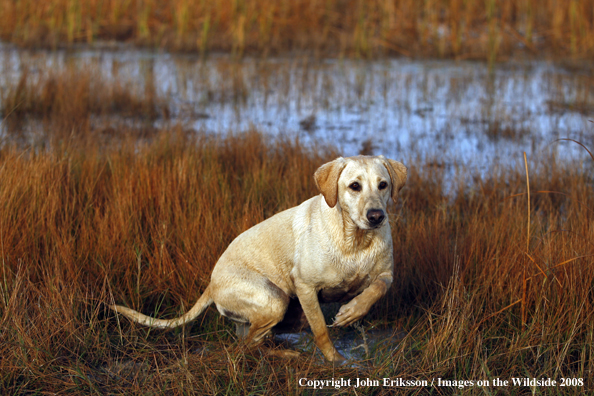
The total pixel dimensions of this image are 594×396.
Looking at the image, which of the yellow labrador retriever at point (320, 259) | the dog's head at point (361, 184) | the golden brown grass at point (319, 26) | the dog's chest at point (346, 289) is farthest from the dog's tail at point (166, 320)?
the golden brown grass at point (319, 26)

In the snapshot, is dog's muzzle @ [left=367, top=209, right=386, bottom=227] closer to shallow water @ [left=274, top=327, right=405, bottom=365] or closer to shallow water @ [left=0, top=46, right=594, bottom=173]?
shallow water @ [left=274, top=327, right=405, bottom=365]

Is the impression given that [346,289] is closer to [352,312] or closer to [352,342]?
[352,312]

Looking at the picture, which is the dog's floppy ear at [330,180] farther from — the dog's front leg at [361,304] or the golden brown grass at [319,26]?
the golden brown grass at [319,26]

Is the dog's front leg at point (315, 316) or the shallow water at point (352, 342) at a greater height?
the dog's front leg at point (315, 316)

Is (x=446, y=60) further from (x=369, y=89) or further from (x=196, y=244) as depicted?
(x=196, y=244)

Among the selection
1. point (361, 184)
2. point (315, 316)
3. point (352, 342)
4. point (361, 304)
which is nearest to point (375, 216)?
point (361, 184)

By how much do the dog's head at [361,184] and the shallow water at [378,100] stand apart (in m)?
3.19

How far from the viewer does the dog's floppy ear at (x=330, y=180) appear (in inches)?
112

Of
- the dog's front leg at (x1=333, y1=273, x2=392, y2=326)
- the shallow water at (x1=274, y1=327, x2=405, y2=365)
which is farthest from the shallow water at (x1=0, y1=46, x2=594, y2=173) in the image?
the dog's front leg at (x1=333, y1=273, x2=392, y2=326)

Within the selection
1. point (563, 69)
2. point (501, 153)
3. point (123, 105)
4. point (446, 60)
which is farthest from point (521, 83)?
point (123, 105)

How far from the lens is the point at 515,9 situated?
1374cm

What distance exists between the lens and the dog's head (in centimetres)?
273

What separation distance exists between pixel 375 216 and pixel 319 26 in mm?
11331

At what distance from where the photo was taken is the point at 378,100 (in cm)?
927
